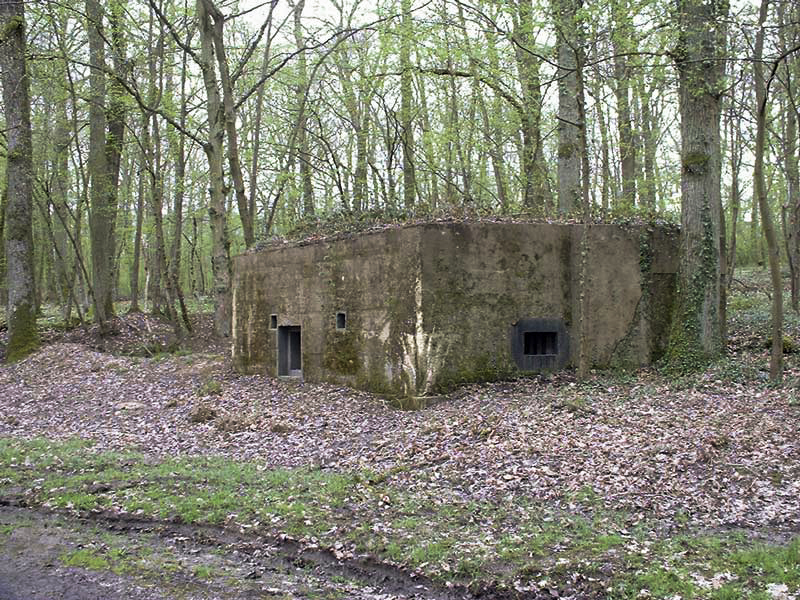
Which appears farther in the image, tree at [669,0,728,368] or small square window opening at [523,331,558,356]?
small square window opening at [523,331,558,356]

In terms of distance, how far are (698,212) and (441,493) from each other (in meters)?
7.27

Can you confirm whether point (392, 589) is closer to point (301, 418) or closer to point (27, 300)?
point (301, 418)

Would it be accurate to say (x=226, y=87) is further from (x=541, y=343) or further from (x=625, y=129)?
(x=625, y=129)

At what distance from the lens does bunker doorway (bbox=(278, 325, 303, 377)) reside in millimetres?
14234

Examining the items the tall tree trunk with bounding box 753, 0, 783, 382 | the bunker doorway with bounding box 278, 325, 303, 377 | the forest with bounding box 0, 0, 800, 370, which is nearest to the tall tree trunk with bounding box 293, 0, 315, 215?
the forest with bounding box 0, 0, 800, 370

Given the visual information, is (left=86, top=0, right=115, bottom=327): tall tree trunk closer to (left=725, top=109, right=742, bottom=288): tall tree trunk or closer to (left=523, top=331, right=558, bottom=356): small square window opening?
(left=523, top=331, right=558, bottom=356): small square window opening

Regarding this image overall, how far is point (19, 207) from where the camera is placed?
1800cm

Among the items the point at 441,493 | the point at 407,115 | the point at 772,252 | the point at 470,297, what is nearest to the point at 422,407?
the point at 470,297

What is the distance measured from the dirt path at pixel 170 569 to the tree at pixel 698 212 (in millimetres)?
7865

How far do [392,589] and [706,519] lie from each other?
9.40 ft

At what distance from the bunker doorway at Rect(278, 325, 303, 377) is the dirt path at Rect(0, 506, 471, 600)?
7.42m

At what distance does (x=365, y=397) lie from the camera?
1194cm

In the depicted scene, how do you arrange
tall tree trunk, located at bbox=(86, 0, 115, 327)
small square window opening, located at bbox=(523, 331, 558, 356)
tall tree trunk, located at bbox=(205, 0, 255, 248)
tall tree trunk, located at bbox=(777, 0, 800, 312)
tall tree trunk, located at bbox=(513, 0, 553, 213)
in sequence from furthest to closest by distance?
tall tree trunk, located at bbox=(86, 0, 115, 327) < tall tree trunk, located at bbox=(205, 0, 255, 248) < tall tree trunk, located at bbox=(513, 0, 553, 213) < tall tree trunk, located at bbox=(777, 0, 800, 312) < small square window opening, located at bbox=(523, 331, 558, 356)

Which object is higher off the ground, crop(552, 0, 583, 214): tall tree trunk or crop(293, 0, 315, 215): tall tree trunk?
crop(293, 0, 315, 215): tall tree trunk
